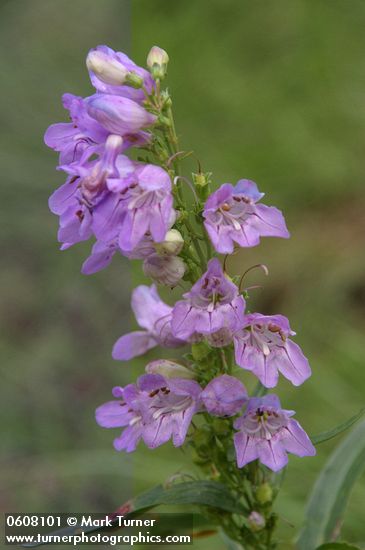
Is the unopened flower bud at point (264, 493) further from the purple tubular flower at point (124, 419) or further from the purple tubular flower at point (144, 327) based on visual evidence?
the purple tubular flower at point (144, 327)

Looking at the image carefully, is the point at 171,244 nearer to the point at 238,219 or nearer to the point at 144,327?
the point at 238,219

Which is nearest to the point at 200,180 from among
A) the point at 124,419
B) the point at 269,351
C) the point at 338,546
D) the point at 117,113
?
the point at 117,113

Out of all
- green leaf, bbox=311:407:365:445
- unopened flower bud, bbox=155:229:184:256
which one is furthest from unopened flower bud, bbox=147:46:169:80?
green leaf, bbox=311:407:365:445

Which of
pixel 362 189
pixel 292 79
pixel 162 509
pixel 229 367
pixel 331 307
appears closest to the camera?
pixel 229 367

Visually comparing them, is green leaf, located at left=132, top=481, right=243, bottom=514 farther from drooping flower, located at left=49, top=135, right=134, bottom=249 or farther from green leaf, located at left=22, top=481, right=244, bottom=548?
drooping flower, located at left=49, top=135, right=134, bottom=249

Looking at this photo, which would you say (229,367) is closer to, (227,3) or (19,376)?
(19,376)

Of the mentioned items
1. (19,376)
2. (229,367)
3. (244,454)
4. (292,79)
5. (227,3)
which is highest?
(227,3)

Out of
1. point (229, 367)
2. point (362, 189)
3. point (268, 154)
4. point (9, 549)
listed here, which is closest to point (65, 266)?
point (268, 154)
